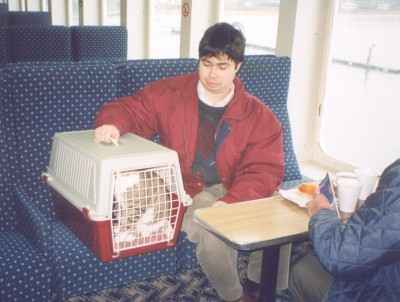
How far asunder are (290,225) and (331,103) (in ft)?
7.14

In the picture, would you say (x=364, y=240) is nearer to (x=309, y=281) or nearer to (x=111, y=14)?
(x=309, y=281)

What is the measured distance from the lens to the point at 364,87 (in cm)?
385

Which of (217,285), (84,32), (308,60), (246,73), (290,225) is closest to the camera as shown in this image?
(290,225)

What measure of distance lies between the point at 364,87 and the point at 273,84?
108cm

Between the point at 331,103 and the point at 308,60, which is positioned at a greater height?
the point at 308,60

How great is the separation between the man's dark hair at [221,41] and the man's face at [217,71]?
0.08ft

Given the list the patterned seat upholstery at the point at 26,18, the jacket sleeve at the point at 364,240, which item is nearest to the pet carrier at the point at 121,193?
the jacket sleeve at the point at 364,240

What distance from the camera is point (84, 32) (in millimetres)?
5137

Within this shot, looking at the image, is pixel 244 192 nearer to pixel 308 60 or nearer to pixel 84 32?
pixel 308 60

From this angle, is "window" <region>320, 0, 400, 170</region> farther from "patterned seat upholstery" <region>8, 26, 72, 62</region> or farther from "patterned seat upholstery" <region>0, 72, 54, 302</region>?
"patterned seat upholstery" <region>8, 26, 72, 62</region>

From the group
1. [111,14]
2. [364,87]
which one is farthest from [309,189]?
[111,14]

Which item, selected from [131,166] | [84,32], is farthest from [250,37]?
[131,166]

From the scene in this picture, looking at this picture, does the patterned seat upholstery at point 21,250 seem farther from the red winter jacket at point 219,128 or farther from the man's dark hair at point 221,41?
the man's dark hair at point 221,41

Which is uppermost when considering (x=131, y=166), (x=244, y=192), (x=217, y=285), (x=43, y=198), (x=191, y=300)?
(x=131, y=166)
